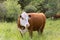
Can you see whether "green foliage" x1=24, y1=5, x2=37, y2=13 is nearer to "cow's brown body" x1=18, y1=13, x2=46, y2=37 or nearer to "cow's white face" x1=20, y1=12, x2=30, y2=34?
"cow's brown body" x1=18, y1=13, x2=46, y2=37

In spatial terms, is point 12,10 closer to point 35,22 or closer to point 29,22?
point 35,22

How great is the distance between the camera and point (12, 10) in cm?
2173

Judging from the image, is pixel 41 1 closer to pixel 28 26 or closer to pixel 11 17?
pixel 11 17

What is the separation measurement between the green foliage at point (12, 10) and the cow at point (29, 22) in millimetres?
10278

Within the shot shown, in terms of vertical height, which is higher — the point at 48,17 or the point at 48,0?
the point at 48,0

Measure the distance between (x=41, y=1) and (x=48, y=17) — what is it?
7.89ft

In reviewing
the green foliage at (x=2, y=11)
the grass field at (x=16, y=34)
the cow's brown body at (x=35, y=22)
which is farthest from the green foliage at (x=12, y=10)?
the cow's brown body at (x=35, y=22)

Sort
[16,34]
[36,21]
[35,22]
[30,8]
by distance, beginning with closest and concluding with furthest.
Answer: [16,34], [35,22], [36,21], [30,8]

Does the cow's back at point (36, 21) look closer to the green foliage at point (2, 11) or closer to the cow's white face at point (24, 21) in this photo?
the cow's white face at point (24, 21)

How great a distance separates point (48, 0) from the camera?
24672 mm

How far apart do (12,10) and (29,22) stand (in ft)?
39.6

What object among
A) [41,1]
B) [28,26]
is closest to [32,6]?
[41,1]

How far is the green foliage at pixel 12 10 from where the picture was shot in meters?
21.2

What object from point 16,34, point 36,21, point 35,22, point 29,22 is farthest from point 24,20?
point 16,34
